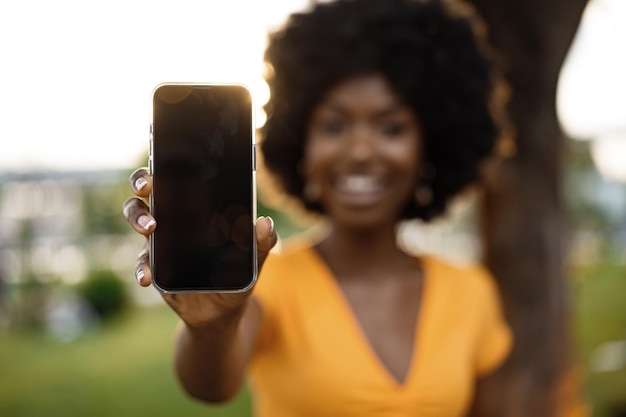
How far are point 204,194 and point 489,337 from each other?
1.24 metres

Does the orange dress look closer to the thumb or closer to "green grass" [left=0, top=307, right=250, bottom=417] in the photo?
the thumb

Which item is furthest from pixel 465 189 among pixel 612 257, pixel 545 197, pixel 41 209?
pixel 612 257

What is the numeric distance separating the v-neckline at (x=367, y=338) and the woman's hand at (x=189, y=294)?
664 millimetres

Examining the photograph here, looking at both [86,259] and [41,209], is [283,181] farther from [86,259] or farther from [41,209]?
[86,259]

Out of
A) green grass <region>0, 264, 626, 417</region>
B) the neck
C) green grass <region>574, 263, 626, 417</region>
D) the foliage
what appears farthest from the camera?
the foliage

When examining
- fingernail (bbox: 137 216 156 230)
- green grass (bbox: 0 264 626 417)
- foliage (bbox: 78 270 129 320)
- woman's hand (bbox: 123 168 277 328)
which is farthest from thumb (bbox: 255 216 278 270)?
foliage (bbox: 78 270 129 320)

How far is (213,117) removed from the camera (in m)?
1.54

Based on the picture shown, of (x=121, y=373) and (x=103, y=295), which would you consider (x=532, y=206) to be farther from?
(x=103, y=295)

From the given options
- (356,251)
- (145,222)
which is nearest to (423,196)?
(356,251)

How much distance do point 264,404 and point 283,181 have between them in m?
0.80

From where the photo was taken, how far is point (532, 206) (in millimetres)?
3764

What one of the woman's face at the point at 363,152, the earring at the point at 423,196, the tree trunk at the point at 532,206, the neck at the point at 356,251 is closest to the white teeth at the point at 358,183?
the woman's face at the point at 363,152

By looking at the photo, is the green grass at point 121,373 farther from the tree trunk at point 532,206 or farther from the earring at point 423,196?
the earring at point 423,196

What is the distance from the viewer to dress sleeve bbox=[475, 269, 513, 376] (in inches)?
97.4
